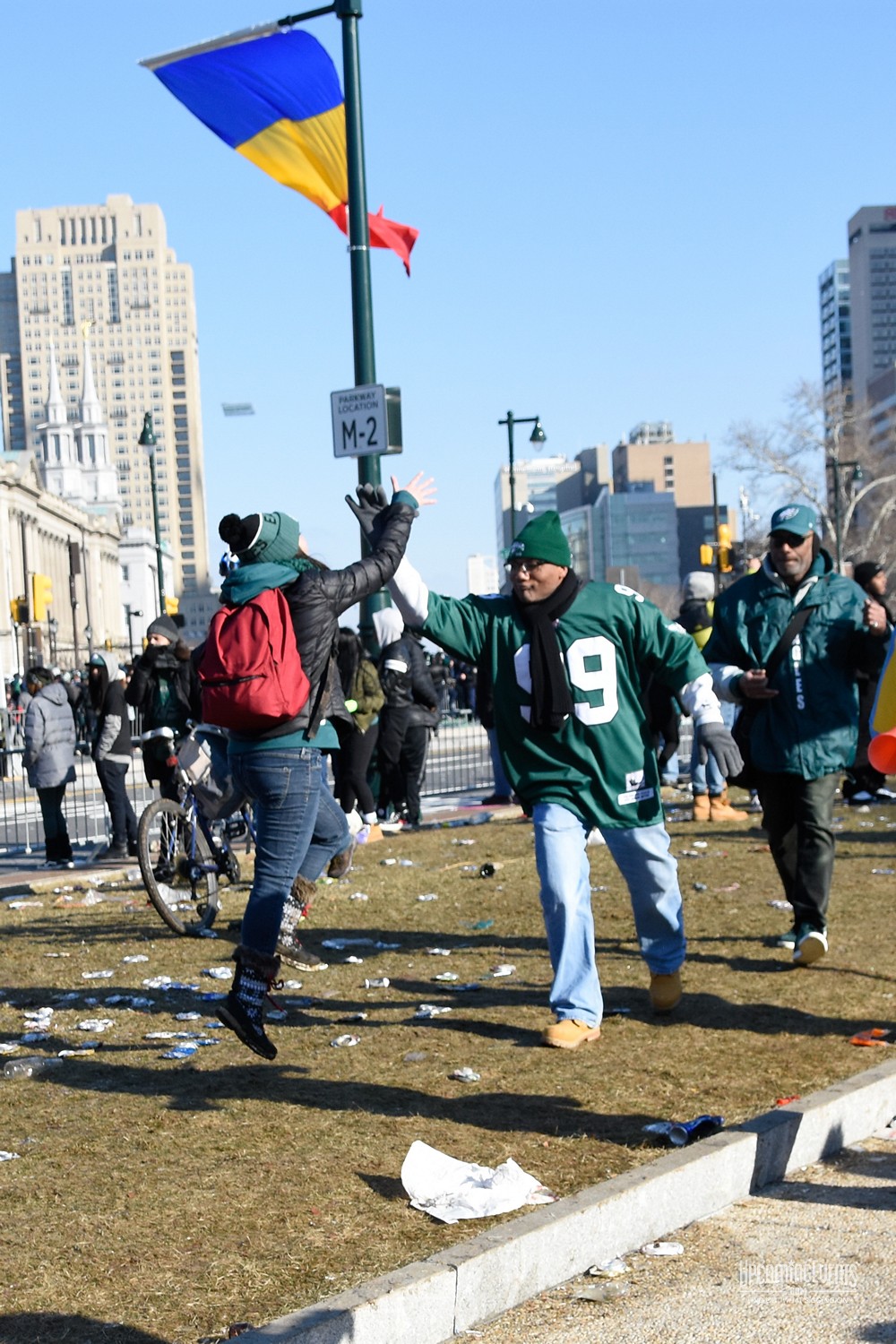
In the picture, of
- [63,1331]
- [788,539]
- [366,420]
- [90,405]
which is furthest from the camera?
[90,405]

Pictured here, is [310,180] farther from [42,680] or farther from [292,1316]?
[292,1316]

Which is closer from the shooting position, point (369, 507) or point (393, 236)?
point (369, 507)

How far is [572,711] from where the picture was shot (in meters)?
6.02

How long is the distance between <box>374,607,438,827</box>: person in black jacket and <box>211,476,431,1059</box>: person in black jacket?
7450mm

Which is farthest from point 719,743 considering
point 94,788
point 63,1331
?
point 94,788

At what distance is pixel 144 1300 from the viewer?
3748 millimetres

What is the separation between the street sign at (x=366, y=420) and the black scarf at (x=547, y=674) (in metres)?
6.52

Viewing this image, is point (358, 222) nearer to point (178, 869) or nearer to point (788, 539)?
point (178, 869)

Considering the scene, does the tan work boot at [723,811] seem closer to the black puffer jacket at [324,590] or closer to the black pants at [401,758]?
the black pants at [401,758]

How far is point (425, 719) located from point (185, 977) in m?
6.85

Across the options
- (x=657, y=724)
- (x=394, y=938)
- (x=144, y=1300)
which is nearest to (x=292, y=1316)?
(x=144, y=1300)

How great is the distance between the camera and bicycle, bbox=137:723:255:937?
9102mm

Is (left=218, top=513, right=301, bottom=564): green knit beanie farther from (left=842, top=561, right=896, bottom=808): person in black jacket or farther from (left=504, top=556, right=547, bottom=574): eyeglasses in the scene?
(left=842, top=561, right=896, bottom=808): person in black jacket

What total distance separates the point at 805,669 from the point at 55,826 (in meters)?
8.17
